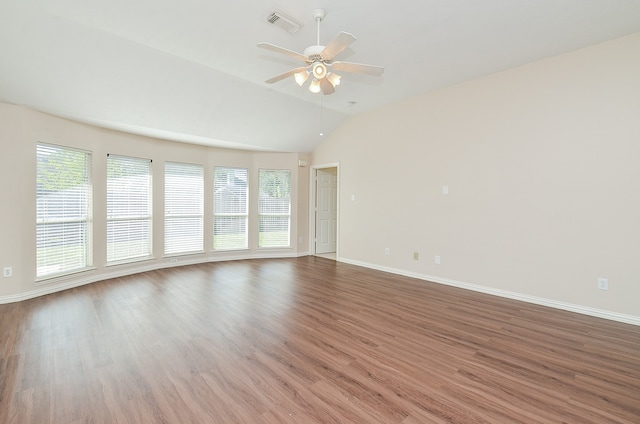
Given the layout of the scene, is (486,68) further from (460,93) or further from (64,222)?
(64,222)

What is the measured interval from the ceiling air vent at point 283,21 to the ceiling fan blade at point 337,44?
574 mm

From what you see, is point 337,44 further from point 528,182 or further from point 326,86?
point 528,182

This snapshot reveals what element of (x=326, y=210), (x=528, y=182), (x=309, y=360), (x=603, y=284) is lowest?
(x=309, y=360)

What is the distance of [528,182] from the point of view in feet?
12.3

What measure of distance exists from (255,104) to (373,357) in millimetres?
4107

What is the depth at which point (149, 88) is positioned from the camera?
→ 3.78 m

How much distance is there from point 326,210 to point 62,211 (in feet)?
16.6

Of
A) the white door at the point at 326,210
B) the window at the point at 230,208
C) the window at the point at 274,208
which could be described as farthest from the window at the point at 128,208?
the white door at the point at 326,210

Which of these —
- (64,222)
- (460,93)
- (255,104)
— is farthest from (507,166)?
(64,222)

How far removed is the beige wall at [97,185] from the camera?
360cm

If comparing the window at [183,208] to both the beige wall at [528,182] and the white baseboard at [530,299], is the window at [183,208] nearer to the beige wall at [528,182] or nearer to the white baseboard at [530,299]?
the beige wall at [528,182]

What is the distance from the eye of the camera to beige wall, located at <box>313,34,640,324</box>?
3.17 metres

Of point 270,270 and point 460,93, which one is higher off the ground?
point 460,93

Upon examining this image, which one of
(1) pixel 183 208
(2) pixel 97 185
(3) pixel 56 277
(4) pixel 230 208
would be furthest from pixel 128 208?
(4) pixel 230 208
